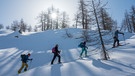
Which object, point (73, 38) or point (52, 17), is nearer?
point (73, 38)

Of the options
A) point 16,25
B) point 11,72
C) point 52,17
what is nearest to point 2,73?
point 11,72

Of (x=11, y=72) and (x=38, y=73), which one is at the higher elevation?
(x=38, y=73)

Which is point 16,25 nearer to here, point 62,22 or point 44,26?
point 44,26

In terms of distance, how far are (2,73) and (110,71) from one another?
32.6ft

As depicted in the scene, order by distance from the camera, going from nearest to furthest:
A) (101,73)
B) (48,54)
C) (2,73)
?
(101,73), (2,73), (48,54)

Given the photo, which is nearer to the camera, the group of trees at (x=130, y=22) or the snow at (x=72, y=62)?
the snow at (x=72, y=62)

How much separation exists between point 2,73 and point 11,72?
768 millimetres

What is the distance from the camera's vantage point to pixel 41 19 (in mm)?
66500

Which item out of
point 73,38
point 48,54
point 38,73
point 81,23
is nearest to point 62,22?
point 81,23

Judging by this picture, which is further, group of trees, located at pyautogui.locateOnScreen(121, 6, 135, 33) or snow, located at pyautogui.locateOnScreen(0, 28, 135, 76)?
group of trees, located at pyautogui.locateOnScreen(121, 6, 135, 33)

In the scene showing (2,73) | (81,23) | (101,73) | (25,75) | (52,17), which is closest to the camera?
(101,73)

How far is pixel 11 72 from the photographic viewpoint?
1513cm

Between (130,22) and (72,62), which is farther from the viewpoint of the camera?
(130,22)

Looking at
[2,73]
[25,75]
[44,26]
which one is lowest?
[2,73]
